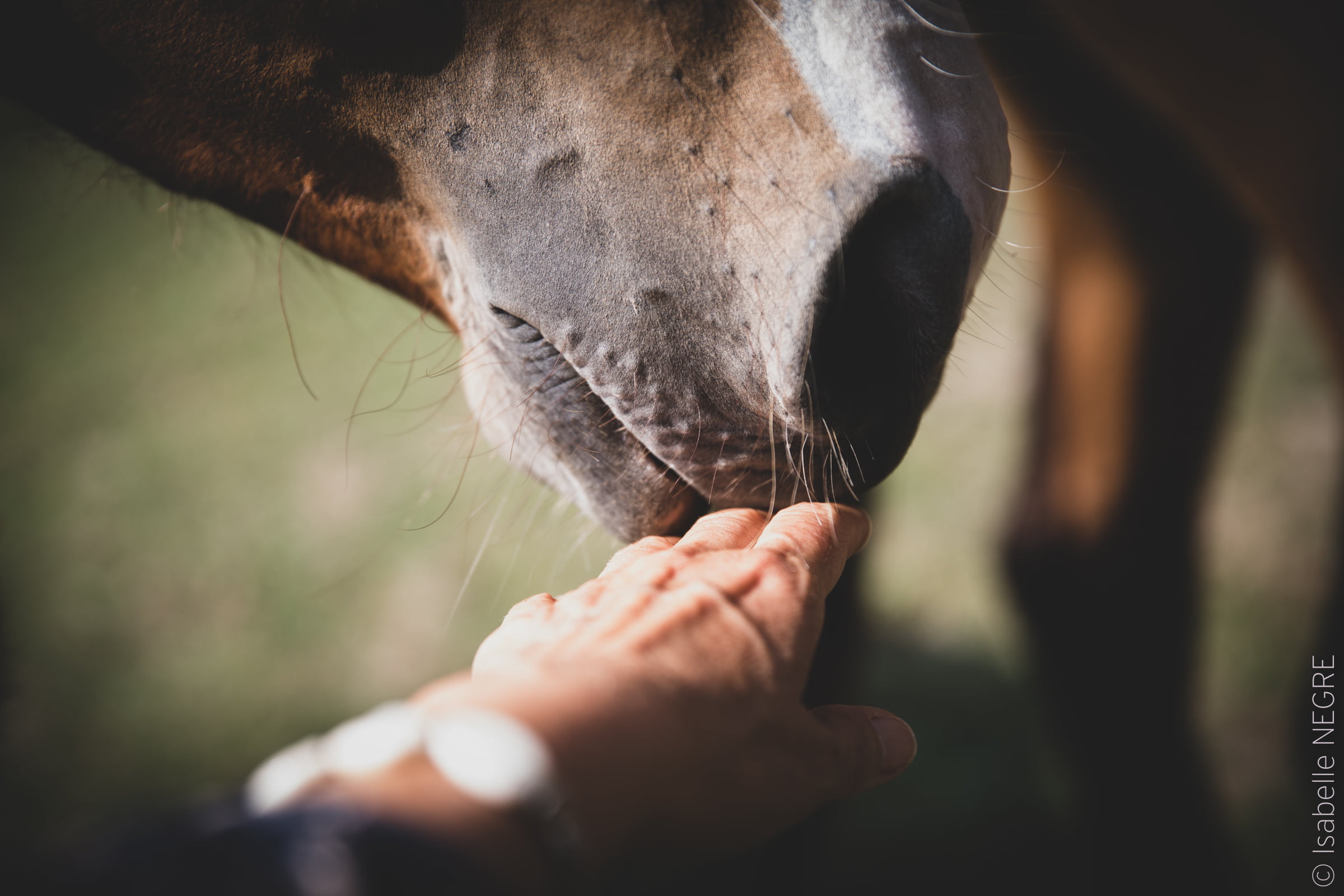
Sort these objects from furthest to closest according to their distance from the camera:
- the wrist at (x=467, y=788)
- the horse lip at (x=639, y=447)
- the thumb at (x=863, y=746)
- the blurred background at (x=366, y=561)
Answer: the blurred background at (x=366, y=561) < the horse lip at (x=639, y=447) < the thumb at (x=863, y=746) < the wrist at (x=467, y=788)

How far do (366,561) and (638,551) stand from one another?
164 cm

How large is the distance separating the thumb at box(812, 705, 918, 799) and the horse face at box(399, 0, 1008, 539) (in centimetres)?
16

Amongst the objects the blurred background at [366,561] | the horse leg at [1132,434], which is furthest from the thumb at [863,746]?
the horse leg at [1132,434]

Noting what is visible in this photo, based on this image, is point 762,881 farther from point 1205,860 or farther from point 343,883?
point 343,883

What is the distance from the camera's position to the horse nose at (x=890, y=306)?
52 centimetres

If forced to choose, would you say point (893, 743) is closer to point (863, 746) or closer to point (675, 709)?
point (863, 746)

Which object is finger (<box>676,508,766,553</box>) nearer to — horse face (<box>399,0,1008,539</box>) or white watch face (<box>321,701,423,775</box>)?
horse face (<box>399,0,1008,539</box>)

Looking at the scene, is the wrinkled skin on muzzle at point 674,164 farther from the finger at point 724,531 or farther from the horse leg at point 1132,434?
the horse leg at point 1132,434

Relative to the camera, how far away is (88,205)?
2.87 metres

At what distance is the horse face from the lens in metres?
0.52

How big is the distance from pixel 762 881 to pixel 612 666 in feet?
3.02

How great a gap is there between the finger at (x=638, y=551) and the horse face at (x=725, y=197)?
0.29 feet

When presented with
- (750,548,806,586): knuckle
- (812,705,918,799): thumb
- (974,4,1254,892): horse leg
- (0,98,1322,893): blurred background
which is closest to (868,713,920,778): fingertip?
(812,705,918,799): thumb

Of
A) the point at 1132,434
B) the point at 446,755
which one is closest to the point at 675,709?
the point at 446,755
